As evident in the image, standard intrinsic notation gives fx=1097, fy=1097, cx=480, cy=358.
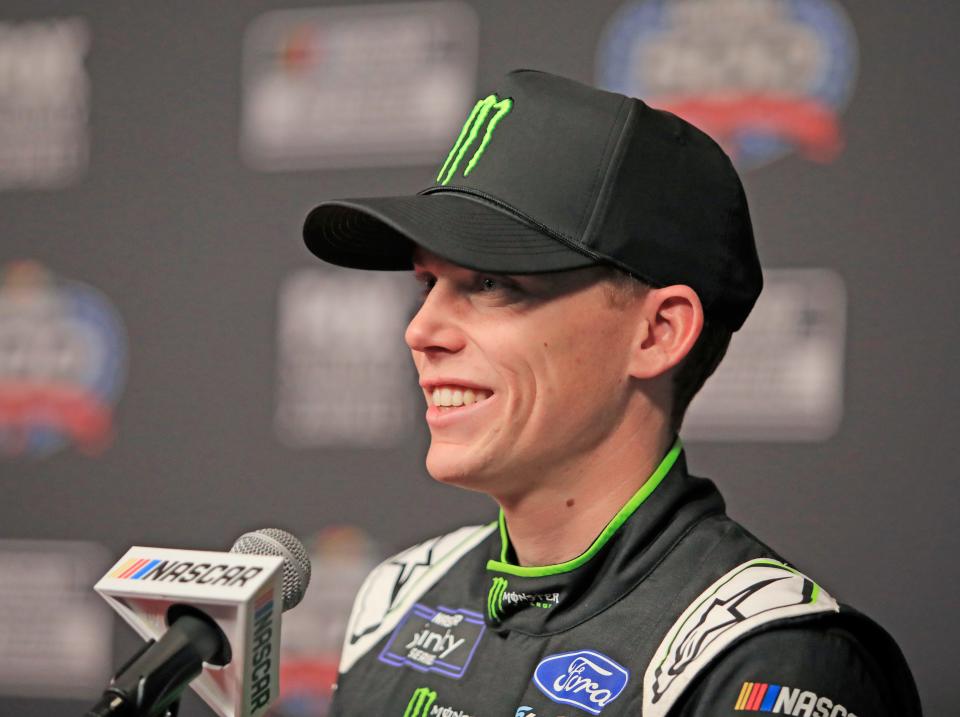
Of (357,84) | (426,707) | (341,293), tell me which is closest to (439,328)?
(426,707)

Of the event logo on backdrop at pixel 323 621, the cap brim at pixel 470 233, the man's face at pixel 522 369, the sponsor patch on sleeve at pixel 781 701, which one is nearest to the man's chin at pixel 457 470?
the man's face at pixel 522 369

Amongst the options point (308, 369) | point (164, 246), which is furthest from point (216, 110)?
point (308, 369)

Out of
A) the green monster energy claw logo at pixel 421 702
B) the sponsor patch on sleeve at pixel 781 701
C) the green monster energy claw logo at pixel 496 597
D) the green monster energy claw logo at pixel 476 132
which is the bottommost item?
the green monster energy claw logo at pixel 421 702

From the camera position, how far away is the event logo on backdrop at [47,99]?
7.66ft

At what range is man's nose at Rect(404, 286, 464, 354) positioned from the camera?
118 cm

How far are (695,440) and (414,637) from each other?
0.74 meters

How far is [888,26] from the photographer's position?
1.85 meters

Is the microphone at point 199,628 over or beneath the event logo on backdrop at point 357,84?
beneath

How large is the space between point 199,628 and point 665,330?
61 centimetres

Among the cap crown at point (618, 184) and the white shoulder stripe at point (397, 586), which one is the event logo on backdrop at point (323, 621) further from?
the cap crown at point (618, 184)

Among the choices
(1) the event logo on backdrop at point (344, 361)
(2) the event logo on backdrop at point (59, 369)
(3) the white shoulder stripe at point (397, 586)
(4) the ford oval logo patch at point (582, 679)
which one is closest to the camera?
(4) the ford oval logo patch at point (582, 679)

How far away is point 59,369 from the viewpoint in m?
2.31

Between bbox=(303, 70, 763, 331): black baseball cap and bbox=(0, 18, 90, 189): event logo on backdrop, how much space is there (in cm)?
139

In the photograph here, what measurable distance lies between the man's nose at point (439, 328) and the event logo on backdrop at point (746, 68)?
0.91 metres
